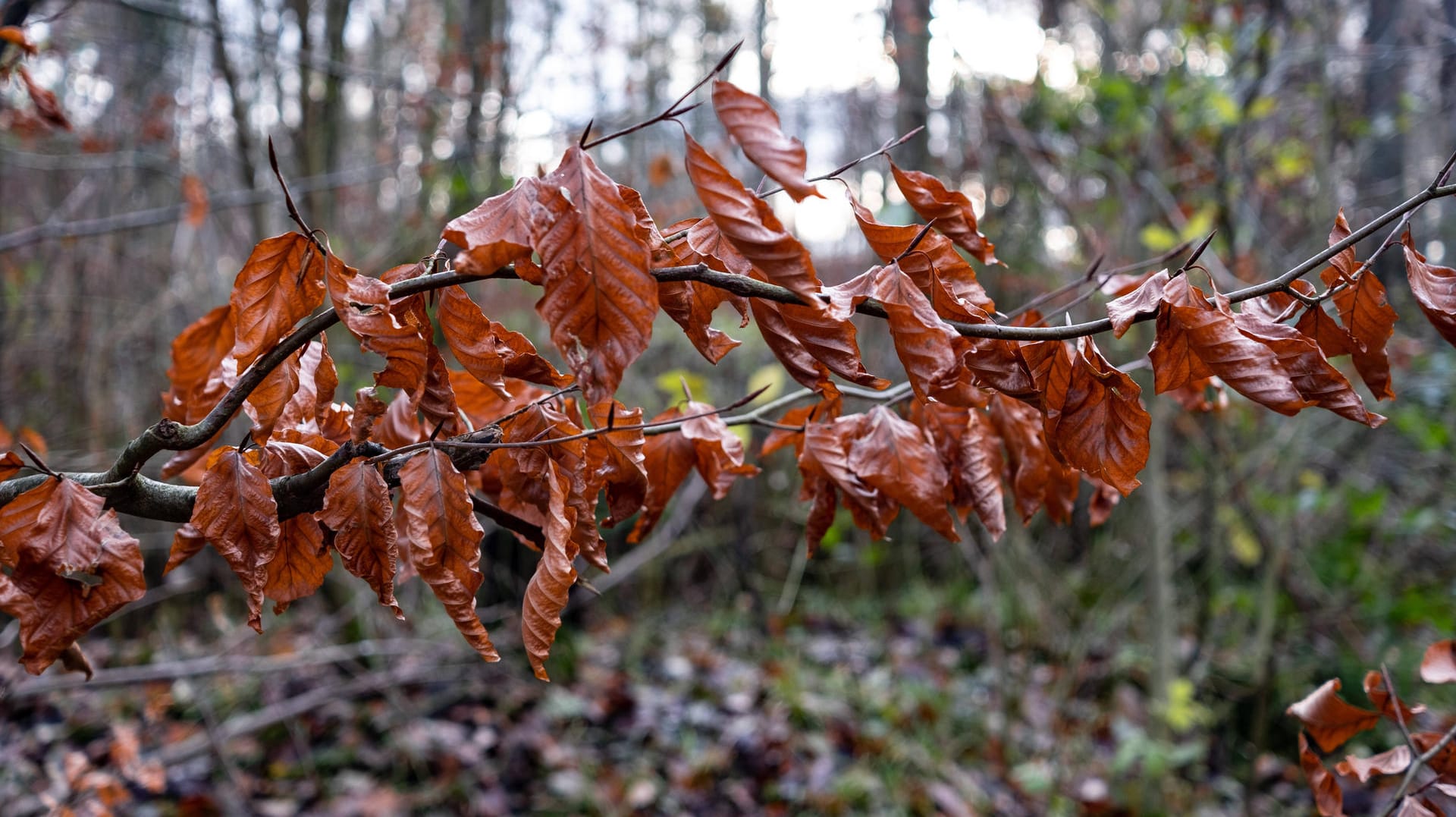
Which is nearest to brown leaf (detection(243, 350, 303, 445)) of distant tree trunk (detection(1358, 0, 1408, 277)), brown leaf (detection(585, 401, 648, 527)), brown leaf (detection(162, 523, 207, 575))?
brown leaf (detection(162, 523, 207, 575))

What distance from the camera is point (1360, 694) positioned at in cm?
397

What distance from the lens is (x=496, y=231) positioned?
693 mm

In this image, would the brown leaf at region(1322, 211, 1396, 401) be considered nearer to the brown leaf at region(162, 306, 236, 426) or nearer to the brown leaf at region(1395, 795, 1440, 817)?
the brown leaf at region(1395, 795, 1440, 817)

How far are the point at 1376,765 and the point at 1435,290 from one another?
0.65 m

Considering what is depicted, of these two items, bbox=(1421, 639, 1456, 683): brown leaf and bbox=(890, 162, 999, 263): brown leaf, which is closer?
bbox=(890, 162, 999, 263): brown leaf

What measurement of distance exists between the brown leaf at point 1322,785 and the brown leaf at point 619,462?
0.93m

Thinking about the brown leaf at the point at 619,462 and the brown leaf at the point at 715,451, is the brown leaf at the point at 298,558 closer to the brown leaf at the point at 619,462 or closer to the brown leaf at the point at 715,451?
the brown leaf at the point at 619,462

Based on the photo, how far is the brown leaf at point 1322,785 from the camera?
1.09 m

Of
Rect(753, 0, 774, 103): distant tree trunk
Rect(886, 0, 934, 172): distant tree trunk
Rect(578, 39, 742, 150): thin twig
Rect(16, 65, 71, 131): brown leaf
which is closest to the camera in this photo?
Rect(578, 39, 742, 150): thin twig

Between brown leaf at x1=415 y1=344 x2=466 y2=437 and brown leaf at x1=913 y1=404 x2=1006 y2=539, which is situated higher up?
brown leaf at x1=415 y1=344 x2=466 y2=437

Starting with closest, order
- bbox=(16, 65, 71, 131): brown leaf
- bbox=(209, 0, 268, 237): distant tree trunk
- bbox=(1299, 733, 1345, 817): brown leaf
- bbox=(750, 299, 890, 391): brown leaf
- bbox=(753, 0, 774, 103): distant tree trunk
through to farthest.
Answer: bbox=(750, 299, 890, 391): brown leaf, bbox=(1299, 733, 1345, 817): brown leaf, bbox=(16, 65, 71, 131): brown leaf, bbox=(209, 0, 268, 237): distant tree trunk, bbox=(753, 0, 774, 103): distant tree trunk

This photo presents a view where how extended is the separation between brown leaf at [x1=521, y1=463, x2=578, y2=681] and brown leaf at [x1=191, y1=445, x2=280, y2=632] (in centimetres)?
25

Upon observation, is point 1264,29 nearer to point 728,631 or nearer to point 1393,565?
point 1393,565

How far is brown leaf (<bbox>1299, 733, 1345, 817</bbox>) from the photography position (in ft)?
3.58
